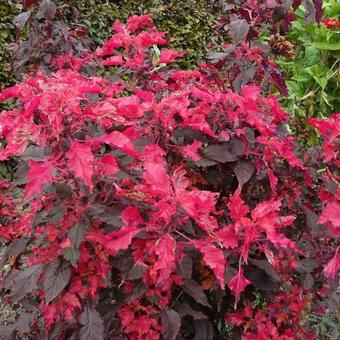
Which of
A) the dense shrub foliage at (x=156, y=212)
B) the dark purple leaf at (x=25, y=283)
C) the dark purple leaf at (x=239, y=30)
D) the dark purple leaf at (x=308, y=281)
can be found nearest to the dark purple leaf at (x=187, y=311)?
the dense shrub foliage at (x=156, y=212)

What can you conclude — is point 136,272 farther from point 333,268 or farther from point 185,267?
point 333,268

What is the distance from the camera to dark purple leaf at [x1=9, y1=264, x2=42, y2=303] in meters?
1.45

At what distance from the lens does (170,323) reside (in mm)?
1453

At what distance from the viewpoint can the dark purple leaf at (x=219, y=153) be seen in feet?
5.20

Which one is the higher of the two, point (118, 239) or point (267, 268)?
point (118, 239)

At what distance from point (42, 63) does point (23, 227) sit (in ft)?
2.96

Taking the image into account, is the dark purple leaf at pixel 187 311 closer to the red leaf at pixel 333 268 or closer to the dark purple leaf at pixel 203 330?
the dark purple leaf at pixel 203 330

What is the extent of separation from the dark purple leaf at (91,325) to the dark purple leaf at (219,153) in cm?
57

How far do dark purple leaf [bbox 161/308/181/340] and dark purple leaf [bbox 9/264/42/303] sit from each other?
0.37m

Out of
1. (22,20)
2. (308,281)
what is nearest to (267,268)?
(308,281)

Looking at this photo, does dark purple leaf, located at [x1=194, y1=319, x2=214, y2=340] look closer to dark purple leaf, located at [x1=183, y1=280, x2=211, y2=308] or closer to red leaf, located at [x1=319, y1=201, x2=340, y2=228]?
dark purple leaf, located at [x1=183, y1=280, x2=211, y2=308]

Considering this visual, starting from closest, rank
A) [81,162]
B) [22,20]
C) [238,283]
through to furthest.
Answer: [81,162] → [238,283] → [22,20]

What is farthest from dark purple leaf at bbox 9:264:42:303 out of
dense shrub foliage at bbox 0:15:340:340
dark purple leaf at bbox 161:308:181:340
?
dark purple leaf at bbox 161:308:181:340

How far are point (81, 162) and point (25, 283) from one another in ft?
1.55
